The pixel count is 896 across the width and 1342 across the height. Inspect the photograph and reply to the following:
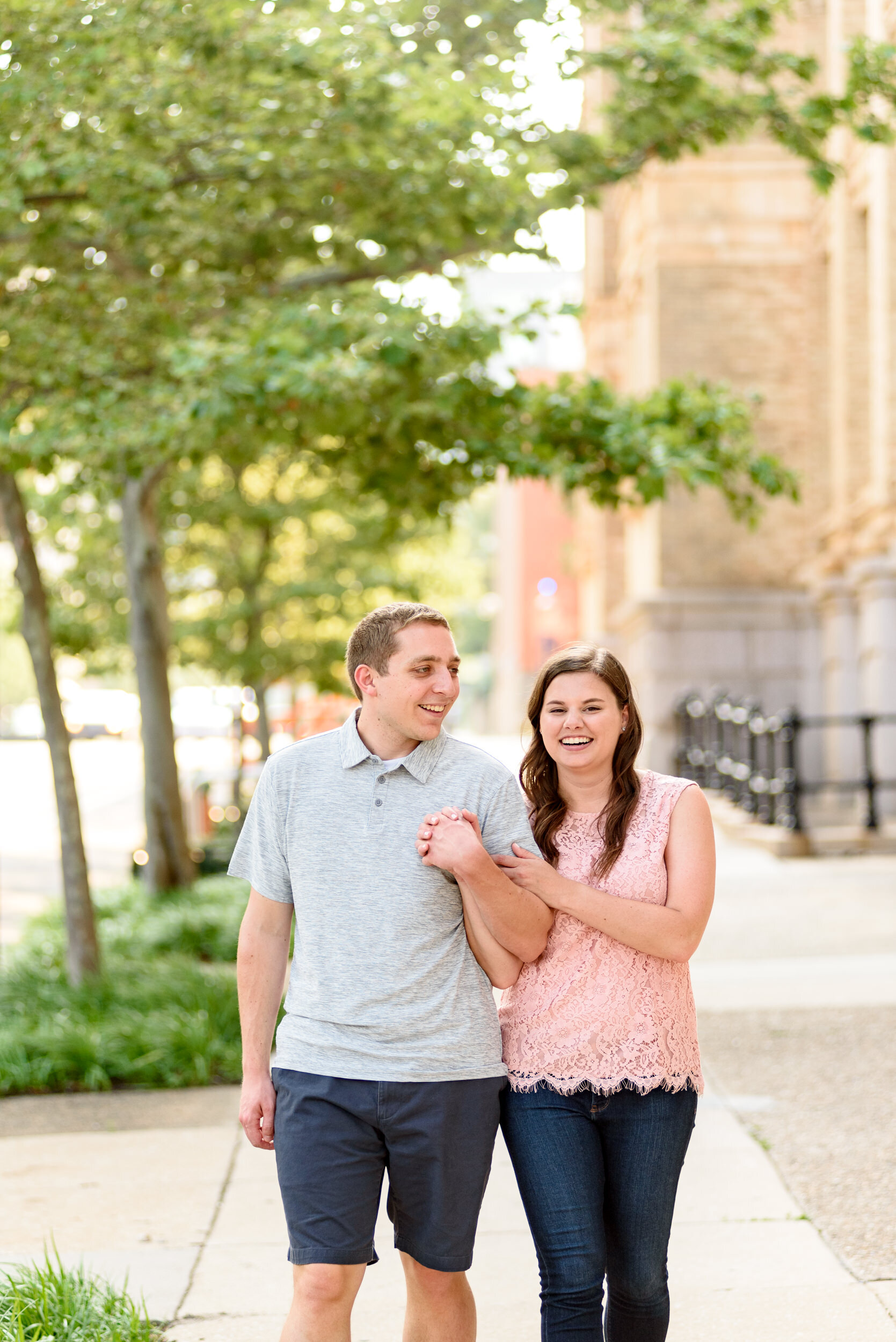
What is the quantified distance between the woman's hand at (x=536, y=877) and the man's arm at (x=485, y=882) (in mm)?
16

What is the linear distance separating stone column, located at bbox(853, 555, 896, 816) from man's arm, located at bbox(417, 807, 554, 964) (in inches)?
511

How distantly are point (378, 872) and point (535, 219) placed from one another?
7051 millimetres

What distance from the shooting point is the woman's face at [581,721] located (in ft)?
Result: 9.84

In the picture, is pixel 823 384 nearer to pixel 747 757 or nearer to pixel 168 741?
pixel 747 757

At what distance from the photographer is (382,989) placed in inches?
112

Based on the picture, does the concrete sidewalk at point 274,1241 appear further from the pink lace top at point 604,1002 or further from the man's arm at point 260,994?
the pink lace top at point 604,1002

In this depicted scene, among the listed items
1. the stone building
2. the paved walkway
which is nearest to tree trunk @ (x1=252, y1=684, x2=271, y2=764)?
the stone building

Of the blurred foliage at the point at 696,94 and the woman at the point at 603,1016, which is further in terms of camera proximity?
the blurred foliage at the point at 696,94

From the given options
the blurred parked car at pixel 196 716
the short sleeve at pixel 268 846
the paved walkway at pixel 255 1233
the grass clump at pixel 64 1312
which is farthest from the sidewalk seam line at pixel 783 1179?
the blurred parked car at pixel 196 716

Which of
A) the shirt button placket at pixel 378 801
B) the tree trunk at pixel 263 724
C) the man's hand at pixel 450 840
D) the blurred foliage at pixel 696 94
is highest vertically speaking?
the blurred foliage at pixel 696 94

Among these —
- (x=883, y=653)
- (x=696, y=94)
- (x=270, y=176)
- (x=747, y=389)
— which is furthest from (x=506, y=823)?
(x=747, y=389)

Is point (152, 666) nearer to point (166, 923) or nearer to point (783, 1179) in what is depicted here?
point (166, 923)

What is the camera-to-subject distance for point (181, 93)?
24.1 ft

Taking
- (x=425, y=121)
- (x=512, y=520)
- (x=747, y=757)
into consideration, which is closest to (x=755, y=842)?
(x=747, y=757)
